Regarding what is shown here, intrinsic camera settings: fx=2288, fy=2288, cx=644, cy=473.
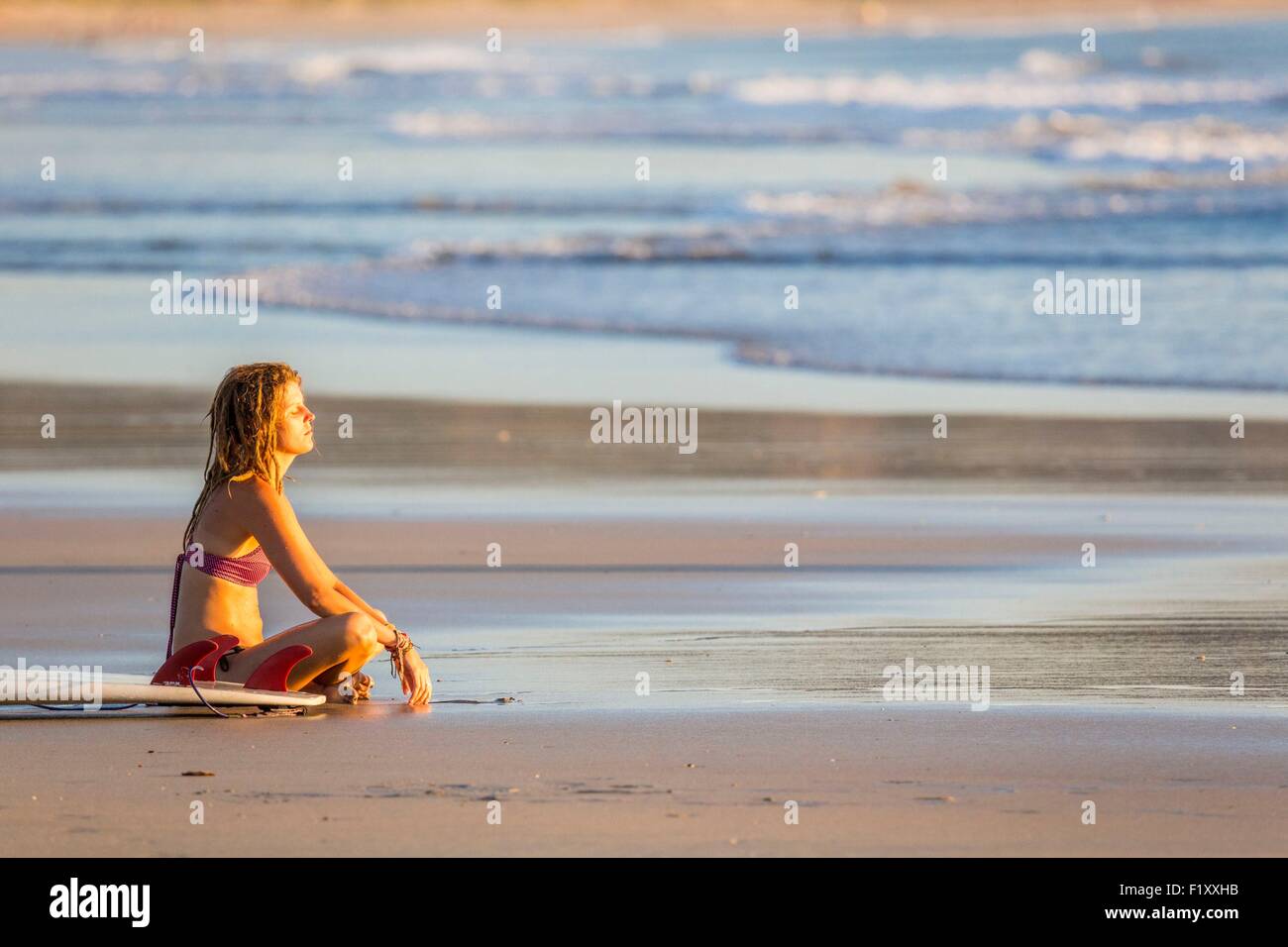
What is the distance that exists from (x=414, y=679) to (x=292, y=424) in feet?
3.03

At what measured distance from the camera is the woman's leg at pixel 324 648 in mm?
7035

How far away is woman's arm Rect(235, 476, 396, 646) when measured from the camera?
709 centimetres

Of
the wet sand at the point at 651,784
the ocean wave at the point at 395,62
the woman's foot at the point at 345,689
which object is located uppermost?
the ocean wave at the point at 395,62

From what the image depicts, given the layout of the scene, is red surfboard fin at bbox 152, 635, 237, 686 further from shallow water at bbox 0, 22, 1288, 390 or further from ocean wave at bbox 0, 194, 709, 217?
ocean wave at bbox 0, 194, 709, 217

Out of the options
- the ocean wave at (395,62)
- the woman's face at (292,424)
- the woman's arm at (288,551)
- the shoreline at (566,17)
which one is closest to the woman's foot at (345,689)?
the woman's arm at (288,551)

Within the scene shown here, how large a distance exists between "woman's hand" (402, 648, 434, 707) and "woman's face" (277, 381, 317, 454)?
766 millimetres

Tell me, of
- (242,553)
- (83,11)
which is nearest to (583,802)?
(242,553)

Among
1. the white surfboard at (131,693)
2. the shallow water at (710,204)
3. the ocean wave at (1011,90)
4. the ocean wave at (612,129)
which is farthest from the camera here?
the ocean wave at (1011,90)

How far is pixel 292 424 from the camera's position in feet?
23.8

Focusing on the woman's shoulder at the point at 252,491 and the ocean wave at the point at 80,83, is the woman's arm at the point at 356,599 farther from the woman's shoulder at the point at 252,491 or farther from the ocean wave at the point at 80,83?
the ocean wave at the point at 80,83

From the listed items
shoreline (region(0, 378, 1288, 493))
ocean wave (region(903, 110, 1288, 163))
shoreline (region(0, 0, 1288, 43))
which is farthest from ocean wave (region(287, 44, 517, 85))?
shoreline (region(0, 378, 1288, 493))

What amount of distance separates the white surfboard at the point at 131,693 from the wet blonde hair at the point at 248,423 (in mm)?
540
